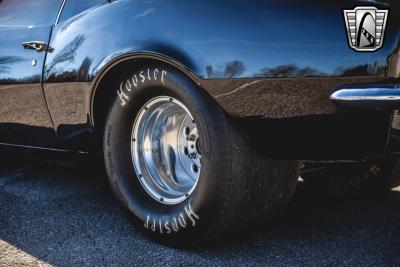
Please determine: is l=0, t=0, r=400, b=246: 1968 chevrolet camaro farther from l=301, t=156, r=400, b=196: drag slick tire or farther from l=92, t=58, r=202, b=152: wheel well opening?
l=301, t=156, r=400, b=196: drag slick tire

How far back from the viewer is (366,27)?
77.2 inches

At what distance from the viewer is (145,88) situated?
2393 mm

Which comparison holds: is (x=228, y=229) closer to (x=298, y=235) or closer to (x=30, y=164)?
(x=298, y=235)

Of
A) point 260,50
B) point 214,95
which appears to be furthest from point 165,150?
point 260,50

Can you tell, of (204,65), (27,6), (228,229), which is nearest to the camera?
(204,65)

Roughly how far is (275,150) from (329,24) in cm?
51

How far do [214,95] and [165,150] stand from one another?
0.62 m

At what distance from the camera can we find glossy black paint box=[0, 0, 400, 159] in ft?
6.45

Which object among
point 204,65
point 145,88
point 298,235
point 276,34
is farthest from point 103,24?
point 298,235

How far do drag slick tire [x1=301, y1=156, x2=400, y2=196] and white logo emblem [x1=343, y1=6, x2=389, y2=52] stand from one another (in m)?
1.05

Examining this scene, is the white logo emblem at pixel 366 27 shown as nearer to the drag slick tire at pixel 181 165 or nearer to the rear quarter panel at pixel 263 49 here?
the rear quarter panel at pixel 263 49

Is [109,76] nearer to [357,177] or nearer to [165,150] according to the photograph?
[165,150]

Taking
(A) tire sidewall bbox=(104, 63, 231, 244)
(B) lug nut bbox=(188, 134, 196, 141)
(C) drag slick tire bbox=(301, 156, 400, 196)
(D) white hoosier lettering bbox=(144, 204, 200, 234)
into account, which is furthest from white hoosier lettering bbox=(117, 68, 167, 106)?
(C) drag slick tire bbox=(301, 156, 400, 196)

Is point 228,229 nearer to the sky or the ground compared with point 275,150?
nearer to the ground
